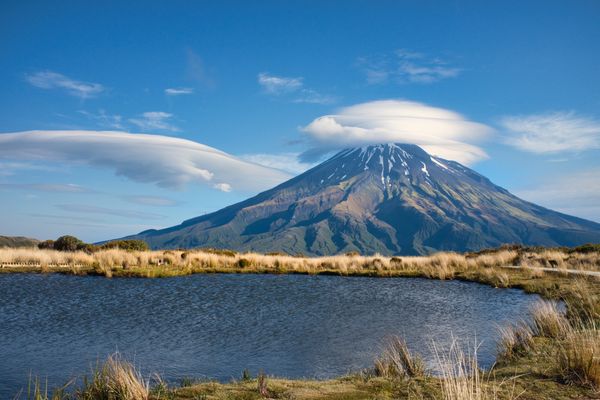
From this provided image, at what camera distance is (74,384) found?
444 inches

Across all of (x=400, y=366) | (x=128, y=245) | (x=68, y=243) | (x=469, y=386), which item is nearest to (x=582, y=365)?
(x=469, y=386)

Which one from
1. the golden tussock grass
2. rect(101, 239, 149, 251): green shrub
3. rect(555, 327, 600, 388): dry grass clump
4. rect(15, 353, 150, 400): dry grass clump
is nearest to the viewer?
rect(15, 353, 150, 400): dry grass clump

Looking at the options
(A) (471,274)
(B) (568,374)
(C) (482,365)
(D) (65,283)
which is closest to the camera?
(B) (568,374)

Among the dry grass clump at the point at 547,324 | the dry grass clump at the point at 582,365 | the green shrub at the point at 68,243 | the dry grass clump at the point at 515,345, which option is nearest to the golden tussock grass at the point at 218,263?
the green shrub at the point at 68,243

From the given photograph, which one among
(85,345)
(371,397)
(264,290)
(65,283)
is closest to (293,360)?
(371,397)

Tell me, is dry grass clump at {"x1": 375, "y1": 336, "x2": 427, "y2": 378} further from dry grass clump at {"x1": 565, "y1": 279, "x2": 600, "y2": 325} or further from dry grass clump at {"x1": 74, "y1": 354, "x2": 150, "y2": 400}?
dry grass clump at {"x1": 565, "y1": 279, "x2": 600, "y2": 325}

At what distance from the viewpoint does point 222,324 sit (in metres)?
19.1

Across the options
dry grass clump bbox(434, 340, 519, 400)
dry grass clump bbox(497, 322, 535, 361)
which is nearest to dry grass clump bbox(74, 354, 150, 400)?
dry grass clump bbox(434, 340, 519, 400)

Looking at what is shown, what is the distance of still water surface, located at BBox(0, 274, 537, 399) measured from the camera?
1360 centimetres

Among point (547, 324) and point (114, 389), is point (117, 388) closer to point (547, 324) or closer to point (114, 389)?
point (114, 389)

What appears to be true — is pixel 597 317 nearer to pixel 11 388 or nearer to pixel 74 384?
pixel 74 384

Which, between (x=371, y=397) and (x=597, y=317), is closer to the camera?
(x=371, y=397)

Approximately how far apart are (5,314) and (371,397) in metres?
17.3

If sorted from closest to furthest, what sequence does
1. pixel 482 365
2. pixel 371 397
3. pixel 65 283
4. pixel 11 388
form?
pixel 371 397, pixel 11 388, pixel 482 365, pixel 65 283
